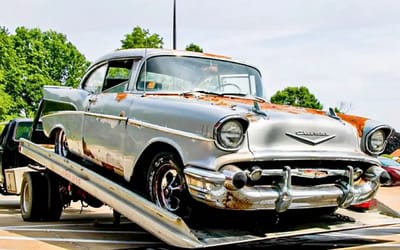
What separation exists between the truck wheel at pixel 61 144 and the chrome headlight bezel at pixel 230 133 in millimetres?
3353

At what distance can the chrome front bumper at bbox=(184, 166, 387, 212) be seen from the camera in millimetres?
4914

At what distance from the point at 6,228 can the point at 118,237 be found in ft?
5.55

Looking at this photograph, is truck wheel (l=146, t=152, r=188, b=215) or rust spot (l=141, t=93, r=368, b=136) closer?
truck wheel (l=146, t=152, r=188, b=215)

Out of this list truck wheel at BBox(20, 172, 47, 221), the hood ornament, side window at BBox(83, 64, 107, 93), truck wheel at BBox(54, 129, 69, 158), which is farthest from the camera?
truck wheel at BBox(20, 172, 47, 221)

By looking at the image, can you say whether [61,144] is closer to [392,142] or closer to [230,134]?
[230,134]

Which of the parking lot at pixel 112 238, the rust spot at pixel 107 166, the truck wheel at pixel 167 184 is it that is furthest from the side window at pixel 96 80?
the truck wheel at pixel 167 184

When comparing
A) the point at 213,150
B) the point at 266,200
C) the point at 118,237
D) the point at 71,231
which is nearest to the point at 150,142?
the point at 213,150

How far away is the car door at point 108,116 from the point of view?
630cm

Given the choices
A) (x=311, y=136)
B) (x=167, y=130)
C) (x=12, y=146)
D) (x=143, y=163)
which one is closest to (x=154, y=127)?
(x=167, y=130)

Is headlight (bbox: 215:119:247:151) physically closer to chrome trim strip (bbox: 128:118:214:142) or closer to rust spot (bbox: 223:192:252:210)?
chrome trim strip (bbox: 128:118:214:142)

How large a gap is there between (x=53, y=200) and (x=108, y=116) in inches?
93.9

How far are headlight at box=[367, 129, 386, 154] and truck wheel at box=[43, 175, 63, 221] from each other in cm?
452

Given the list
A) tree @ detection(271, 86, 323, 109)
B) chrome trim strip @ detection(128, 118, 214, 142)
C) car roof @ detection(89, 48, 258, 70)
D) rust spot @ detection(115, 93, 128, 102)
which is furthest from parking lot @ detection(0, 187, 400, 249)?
tree @ detection(271, 86, 323, 109)

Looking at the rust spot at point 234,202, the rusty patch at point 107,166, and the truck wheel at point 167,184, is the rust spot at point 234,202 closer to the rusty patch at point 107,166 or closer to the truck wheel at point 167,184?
the truck wheel at point 167,184
